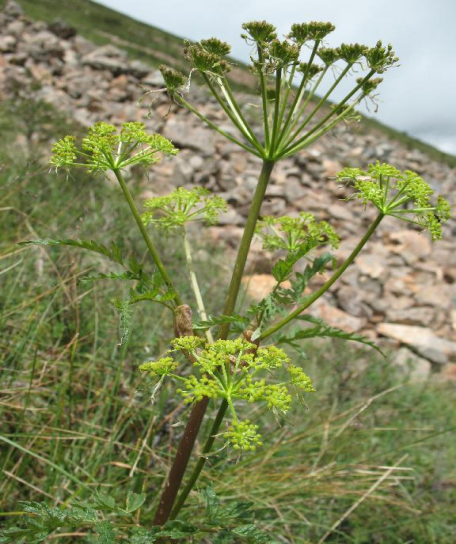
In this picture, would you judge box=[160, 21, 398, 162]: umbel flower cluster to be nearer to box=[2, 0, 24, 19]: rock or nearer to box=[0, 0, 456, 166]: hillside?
box=[2, 0, 24, 19]: rock

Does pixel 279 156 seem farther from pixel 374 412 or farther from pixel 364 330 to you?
pixel 364 330

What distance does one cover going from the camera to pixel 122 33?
129 ft

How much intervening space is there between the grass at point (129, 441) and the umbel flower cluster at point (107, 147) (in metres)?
0.90

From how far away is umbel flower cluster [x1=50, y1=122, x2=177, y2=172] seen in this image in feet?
5.18

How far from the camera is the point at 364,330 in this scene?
9602 mm

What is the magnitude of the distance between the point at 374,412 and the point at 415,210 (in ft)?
11.1

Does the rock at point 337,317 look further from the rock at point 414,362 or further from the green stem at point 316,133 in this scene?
the green stem at point 316,133

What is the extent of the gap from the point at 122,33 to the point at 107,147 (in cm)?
4248

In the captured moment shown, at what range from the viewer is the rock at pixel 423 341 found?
888 cm

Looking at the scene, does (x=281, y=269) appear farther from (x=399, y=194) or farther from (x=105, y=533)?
(x=105, y=533)

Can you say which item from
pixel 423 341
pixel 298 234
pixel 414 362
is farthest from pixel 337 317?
pixel 298 234

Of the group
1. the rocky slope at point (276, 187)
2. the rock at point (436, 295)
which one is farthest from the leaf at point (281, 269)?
the rock at point (436, 295)

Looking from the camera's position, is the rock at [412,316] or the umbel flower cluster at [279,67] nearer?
the umbel flower cluster at [279,67]

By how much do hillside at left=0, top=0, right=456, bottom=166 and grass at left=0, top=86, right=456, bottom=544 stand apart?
25965 mm
